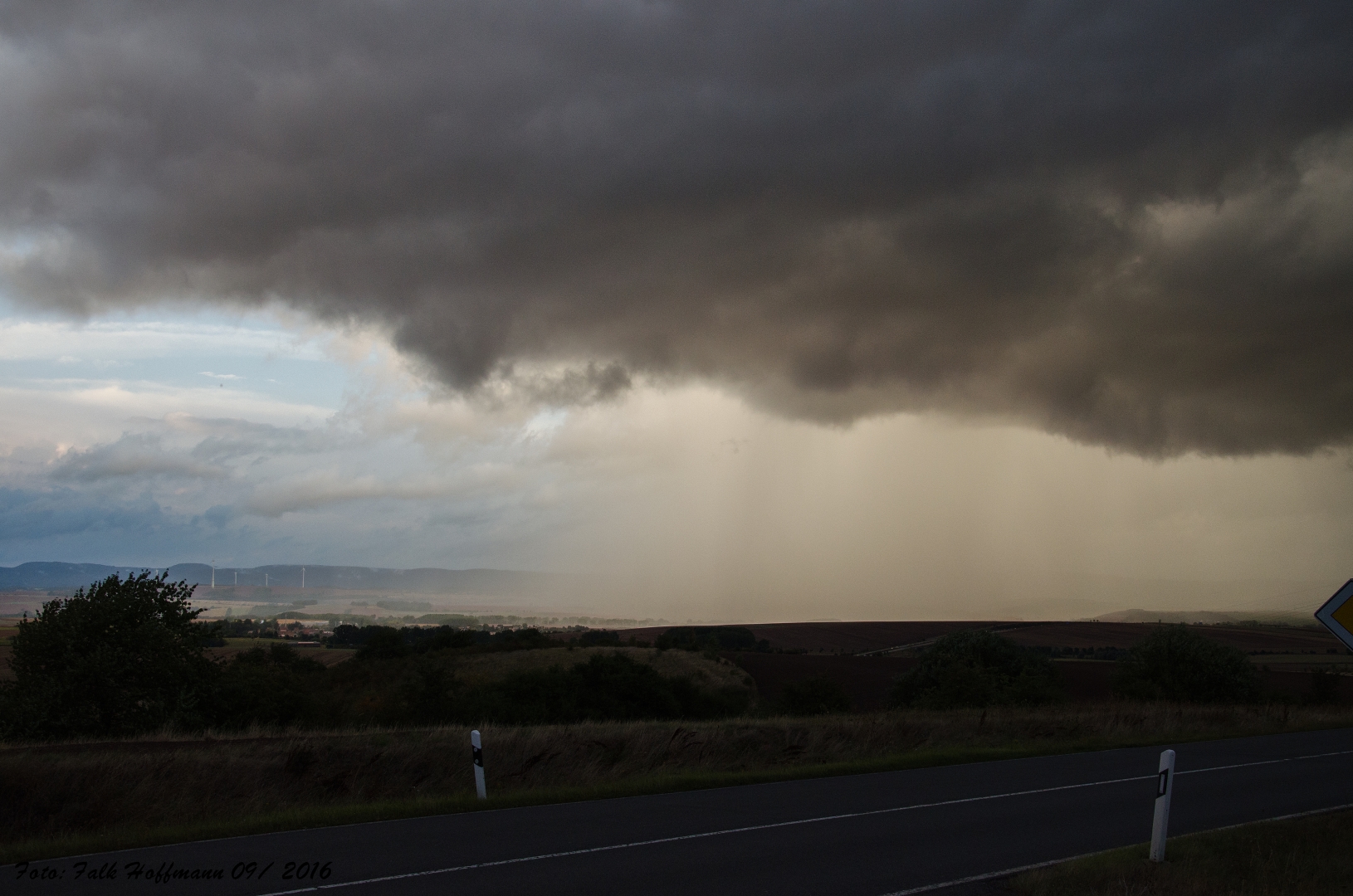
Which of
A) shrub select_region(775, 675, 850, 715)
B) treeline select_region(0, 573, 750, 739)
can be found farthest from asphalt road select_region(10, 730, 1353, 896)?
shrub select_region(775, 675, 850, 715)

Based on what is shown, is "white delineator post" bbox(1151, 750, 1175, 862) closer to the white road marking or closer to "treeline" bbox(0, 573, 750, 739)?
the white road marking

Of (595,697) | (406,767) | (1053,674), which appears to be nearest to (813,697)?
(595,697)

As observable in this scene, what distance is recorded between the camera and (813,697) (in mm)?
52062

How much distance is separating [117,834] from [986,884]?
426 inches

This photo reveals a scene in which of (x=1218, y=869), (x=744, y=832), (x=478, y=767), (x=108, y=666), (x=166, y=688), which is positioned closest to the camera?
(x=1218, y=869)

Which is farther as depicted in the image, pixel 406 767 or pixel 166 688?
pixel 166 688

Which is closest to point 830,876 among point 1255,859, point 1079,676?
point 1255,859

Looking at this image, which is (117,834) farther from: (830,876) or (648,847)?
(830,876)

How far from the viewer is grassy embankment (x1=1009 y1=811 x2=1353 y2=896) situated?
8766 millimetres

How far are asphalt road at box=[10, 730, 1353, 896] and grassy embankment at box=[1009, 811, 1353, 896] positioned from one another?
728 millimetres

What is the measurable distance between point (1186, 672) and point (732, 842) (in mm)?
48886

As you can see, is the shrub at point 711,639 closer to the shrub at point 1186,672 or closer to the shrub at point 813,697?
the shrub at point 813,697

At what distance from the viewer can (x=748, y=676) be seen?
237ft

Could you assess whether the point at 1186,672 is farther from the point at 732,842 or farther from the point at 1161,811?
the point at 732,842
